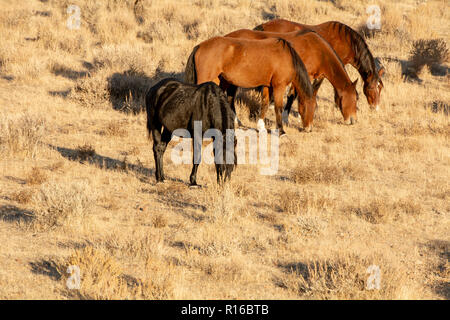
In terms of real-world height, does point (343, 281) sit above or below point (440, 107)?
above

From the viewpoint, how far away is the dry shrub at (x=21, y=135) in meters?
9.66

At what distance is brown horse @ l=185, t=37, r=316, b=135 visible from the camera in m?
10.5

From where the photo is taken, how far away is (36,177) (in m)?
8.40

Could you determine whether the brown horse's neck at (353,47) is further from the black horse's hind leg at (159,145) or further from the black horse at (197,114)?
the black horse's hind leg at (159,145)

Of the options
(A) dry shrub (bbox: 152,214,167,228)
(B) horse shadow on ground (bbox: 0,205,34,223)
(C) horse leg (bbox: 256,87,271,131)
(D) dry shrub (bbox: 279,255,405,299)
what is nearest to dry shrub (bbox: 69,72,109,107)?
(C) horse leg (bbox: 256,87,271,131)

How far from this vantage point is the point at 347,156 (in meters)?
10.1

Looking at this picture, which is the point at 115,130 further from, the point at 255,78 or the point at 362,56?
the point at 362,56

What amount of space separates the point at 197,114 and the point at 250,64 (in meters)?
3.05

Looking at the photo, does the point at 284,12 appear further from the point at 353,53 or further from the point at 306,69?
the point at 306,69

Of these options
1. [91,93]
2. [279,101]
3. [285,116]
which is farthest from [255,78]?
[91,93]

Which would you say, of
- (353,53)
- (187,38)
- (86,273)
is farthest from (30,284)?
(187,38)

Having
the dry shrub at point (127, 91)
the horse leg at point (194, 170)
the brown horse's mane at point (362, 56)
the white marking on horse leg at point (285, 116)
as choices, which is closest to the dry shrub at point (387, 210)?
the horse leg at point (194, 170)

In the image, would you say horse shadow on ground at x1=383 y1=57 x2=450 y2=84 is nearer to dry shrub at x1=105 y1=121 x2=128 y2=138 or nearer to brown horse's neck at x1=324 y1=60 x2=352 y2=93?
brown horse's neck at x1=324 y1=60 x2=352 y2=93
